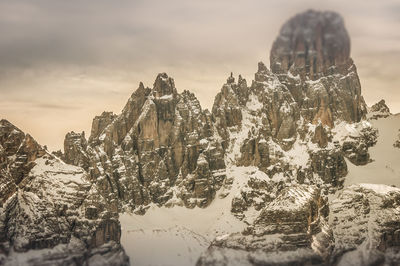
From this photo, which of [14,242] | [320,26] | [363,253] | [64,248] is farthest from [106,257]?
[320,26]

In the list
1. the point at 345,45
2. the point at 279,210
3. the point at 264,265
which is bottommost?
the point at 264,265

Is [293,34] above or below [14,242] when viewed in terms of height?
above

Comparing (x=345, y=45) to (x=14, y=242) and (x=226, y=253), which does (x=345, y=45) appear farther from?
(x=14, y=242)

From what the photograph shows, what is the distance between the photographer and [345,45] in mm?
184000

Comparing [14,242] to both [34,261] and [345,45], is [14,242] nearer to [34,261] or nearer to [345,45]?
[34,261]

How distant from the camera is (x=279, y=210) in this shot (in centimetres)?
19575

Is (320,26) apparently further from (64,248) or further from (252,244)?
(64,248)

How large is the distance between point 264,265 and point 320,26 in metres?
61.9

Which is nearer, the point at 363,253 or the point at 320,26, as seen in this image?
the point at 320,26

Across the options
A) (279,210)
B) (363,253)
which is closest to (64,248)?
(279,210)

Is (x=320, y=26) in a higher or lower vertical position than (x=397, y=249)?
higher

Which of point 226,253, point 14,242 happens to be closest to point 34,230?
point 14,242

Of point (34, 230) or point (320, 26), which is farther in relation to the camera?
point (34, 230)

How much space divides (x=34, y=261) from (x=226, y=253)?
50.0 metres
